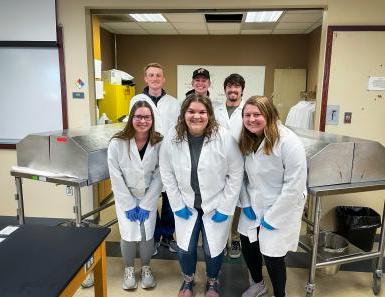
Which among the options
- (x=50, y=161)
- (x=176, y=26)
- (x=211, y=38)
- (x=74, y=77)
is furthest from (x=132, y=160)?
(x=211, y=38)

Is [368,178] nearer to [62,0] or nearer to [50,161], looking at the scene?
[50,161]

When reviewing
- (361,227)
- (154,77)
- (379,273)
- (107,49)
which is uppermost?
(107,49)

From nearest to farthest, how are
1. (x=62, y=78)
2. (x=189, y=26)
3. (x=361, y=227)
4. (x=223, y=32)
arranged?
(x=361, y=227) → (x=62, y=78) → (x=189, y=26) → (x=223, y=32)

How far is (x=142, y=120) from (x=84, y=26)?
1305 millimetres

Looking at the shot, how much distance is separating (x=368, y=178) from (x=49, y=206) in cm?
270

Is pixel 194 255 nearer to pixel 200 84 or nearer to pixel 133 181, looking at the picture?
pixel 133 181

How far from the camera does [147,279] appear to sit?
6.76 feet

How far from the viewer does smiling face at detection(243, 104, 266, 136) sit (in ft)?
5.32

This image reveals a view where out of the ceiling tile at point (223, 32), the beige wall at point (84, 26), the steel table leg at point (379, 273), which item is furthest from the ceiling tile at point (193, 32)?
the steel table leg at point (379, 273)

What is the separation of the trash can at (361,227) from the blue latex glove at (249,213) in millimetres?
1189

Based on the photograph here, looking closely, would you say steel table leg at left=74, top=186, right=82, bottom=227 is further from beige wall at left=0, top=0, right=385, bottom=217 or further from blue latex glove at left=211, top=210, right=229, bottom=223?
beige wall at left=0, top=0, right=385, bottom=217

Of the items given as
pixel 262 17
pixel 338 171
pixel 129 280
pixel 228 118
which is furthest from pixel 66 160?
pixel 262 17

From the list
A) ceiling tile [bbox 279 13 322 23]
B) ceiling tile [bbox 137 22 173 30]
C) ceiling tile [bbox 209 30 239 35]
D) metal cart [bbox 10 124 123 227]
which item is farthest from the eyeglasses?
ceiling tile [bbox 209 30 239 35]

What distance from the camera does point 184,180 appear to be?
182 centimetres
